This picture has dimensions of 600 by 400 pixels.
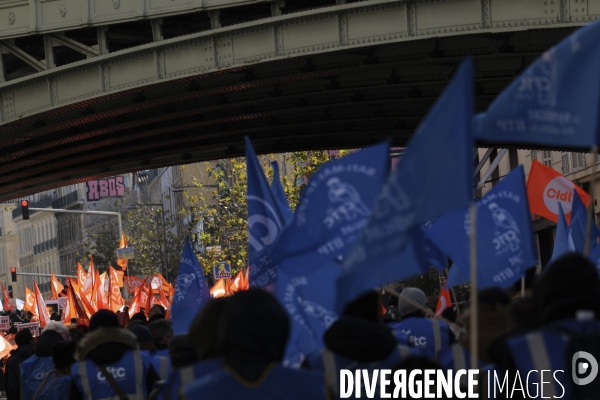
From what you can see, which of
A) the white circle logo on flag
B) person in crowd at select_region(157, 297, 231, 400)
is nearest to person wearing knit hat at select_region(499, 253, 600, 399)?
person in crowd at select_region(157, 297, 231, 400)

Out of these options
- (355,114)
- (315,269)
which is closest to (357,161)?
(315,269)

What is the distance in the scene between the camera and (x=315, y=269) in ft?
23.4

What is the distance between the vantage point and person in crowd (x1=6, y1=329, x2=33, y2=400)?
561 inches

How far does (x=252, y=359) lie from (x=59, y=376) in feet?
18.1

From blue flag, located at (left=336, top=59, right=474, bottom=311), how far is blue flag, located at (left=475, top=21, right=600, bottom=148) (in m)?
0.55

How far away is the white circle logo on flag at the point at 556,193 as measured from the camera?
1944 centimetres

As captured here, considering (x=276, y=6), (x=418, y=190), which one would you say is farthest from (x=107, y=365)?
(x=276, y=6)

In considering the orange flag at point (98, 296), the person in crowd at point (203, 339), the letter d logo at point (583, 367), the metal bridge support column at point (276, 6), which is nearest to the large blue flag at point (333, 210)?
the person in crowd at point (203, 339)

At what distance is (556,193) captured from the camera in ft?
63.8

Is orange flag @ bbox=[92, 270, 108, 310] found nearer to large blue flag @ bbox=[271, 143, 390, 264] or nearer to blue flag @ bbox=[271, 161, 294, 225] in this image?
blue flag @ bbox=[271, 161, 294, 225]

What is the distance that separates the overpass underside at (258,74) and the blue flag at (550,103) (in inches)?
573

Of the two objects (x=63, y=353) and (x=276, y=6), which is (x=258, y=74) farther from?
(x=63, y=353)

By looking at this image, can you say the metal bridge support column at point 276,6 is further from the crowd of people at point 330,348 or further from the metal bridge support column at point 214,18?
the crowd of people at point 330,348

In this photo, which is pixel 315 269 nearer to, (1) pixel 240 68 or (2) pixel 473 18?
(2) pixel 473 18
